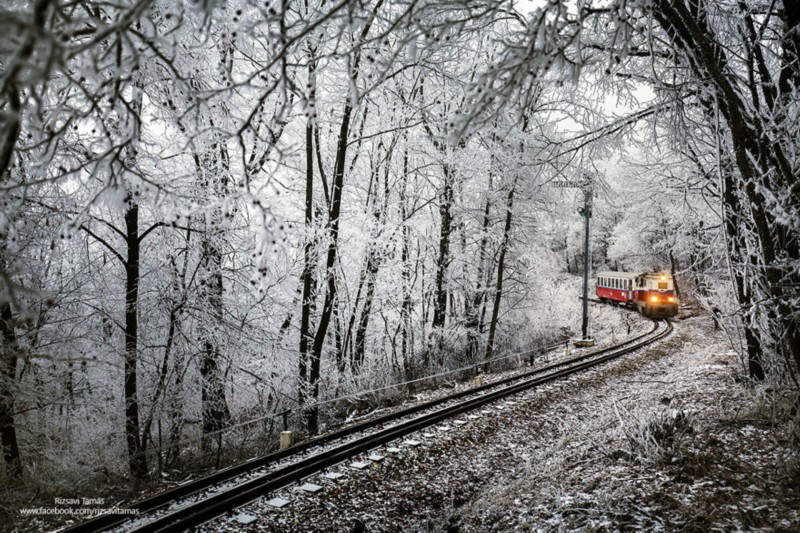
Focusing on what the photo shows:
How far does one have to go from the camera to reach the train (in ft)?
97.2

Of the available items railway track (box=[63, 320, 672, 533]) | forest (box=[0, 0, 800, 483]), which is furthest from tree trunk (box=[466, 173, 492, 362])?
railway track (box=[63, 320, 672, 533])

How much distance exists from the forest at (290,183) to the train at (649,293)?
19.2 metres

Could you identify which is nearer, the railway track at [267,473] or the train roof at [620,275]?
the railway track at [267,473]

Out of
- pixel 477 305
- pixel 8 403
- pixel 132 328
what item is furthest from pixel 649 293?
pixel 8 403

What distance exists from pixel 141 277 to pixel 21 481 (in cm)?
345

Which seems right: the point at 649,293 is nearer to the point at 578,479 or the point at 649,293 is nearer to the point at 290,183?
the point at 290,183

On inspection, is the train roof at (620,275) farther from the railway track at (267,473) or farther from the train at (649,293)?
the railway track at (267,473)

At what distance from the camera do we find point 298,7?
858 centimetres

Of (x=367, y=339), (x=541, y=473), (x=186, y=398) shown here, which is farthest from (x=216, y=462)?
(x=367, y=339)

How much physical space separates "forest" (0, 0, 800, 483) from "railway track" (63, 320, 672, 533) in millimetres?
952

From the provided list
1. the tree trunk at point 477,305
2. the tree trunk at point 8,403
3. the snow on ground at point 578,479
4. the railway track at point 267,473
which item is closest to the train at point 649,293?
the tree trunk at point 477,305

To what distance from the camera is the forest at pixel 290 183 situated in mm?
3000

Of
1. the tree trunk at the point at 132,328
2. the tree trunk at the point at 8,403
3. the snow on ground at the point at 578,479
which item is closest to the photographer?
the snow on ground at the point at 578,479

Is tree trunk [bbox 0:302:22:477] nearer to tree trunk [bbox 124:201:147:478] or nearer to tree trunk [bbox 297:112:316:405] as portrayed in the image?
tree trunk [bbox 124:201:147:478]
